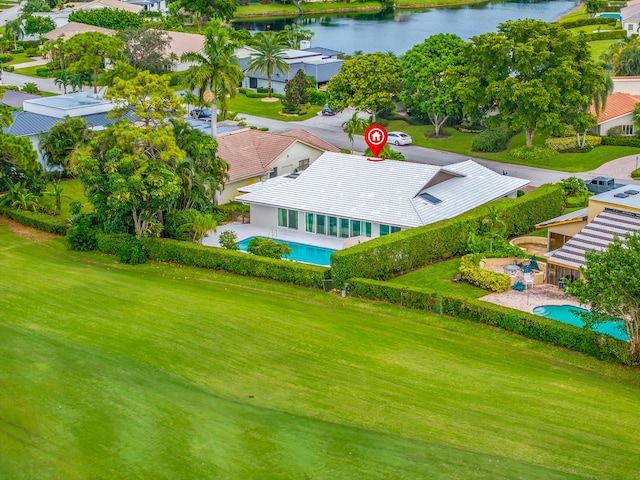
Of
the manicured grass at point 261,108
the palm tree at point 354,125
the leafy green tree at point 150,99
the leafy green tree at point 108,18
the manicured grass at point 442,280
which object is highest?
the leafy green tree at point 150,99

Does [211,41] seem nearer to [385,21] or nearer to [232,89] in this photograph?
[232,89]

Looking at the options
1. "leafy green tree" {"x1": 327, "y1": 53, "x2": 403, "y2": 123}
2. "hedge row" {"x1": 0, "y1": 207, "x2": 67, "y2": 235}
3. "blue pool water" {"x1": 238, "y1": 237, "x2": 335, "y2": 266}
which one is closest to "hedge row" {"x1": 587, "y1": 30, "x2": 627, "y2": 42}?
"leafy green tree" {"x1": 327, "y1": 53, "x2": 403, "y2": 123}

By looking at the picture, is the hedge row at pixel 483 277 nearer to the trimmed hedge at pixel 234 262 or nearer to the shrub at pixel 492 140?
the trimmed hedge at pixel 234 262

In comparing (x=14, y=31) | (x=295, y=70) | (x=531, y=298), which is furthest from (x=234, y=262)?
(x=14, y=31)

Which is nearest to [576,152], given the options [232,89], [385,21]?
[232,89]

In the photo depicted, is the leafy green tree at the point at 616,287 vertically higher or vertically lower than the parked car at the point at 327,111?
higher

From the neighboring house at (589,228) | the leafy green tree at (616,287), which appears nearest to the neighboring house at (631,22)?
the neighboring house at (589,228)

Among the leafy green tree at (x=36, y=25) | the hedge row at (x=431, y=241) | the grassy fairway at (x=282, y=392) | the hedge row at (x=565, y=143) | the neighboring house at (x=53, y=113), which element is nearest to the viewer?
the grassy fairway at (x=282, y=392)
